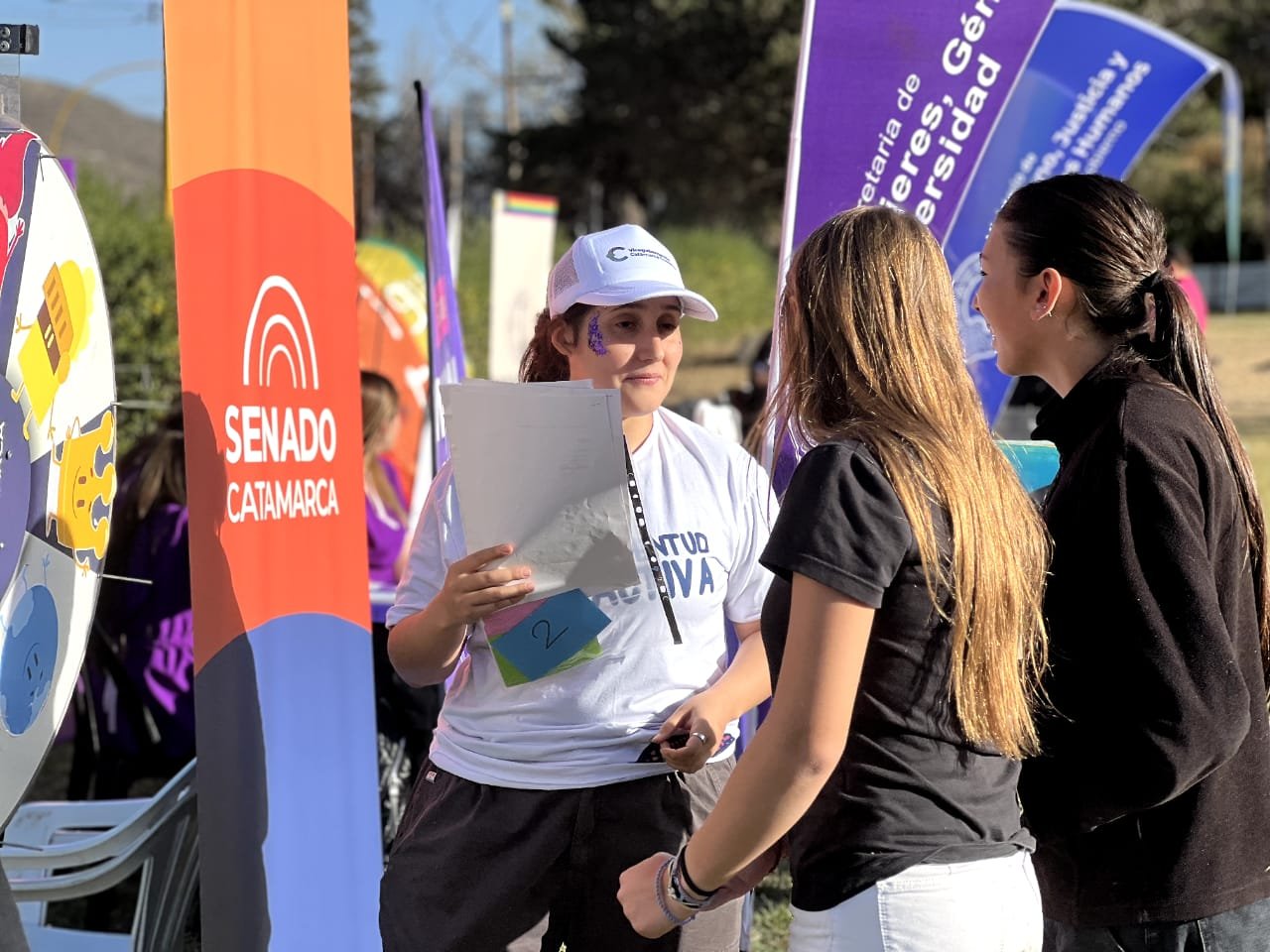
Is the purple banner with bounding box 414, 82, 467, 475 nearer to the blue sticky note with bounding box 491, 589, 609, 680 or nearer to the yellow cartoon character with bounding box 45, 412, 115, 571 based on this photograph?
the yellow cartoon character with bounding box 45, 412, 115, 571

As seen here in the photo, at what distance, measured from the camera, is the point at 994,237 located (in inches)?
80.5

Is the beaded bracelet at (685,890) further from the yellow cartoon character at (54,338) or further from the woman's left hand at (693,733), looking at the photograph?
the yellow cartoon character at (54,338)

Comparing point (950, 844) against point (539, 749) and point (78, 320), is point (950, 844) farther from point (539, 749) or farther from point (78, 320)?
point (78, 320)

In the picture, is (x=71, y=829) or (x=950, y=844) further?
(x=71, y=829)

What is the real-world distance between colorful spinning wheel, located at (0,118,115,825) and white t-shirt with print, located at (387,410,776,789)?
49 cm

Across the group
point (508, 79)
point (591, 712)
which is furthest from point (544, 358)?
point (508, 79)

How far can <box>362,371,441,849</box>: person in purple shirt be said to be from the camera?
14.7 ft

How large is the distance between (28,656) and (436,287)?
2.19 metres

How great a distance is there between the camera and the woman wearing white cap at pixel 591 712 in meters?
2.12

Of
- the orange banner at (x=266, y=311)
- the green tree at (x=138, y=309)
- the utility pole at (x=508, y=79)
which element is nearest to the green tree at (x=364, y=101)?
the utility pole at (x=508, y=79)

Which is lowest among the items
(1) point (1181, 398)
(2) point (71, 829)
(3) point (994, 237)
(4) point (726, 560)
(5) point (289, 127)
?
(2) point (71, 829)

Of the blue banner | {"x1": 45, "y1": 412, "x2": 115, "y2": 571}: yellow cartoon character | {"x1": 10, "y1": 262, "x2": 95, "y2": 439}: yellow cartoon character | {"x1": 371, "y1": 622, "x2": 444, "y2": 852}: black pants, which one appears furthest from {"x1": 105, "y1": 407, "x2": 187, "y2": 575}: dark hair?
the blue banner

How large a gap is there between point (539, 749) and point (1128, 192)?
47.5 inches

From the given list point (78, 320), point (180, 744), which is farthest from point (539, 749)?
point (180, 744)
